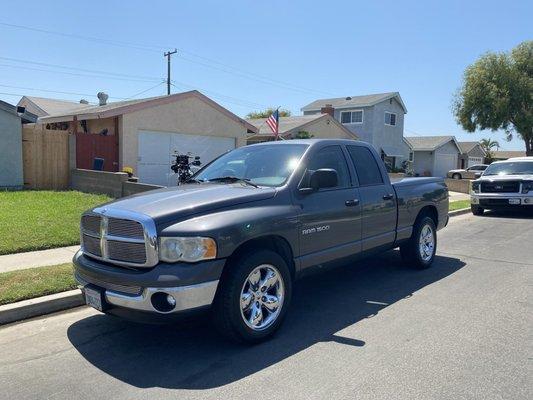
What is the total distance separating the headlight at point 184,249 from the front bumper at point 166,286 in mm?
55

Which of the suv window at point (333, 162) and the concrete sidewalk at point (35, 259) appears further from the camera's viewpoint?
the concrete sidewalk at point (35, 259)

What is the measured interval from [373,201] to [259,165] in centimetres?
156

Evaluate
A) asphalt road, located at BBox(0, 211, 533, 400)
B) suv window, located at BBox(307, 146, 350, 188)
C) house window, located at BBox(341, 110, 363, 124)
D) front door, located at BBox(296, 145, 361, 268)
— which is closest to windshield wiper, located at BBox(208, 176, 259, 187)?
front door, located at BBox(296, 145, 361, 268)

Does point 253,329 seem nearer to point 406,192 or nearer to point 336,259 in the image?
point 336,259

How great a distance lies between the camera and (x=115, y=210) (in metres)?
4.29

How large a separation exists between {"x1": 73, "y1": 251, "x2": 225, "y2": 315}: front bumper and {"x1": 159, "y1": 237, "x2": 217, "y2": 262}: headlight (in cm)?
6

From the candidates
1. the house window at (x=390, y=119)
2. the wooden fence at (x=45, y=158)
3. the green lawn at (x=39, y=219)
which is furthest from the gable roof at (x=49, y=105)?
the house window at (x=390, y=119)

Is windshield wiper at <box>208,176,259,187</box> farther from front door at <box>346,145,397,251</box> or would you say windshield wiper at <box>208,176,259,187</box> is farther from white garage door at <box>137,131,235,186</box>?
white garage door at <box>137,131,235,186</box>

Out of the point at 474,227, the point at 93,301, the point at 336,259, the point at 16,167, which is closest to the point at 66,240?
the point at 93,301

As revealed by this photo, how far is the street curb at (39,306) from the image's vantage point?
4977 millimetres

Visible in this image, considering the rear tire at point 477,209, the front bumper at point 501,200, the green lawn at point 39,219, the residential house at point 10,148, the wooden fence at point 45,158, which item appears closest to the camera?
the green lawn at point 39,219

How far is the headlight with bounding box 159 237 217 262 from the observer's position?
3893mm

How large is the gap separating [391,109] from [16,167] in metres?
30.8

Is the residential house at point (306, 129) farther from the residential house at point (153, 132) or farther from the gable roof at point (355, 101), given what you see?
the residential house at point (153, 132)
